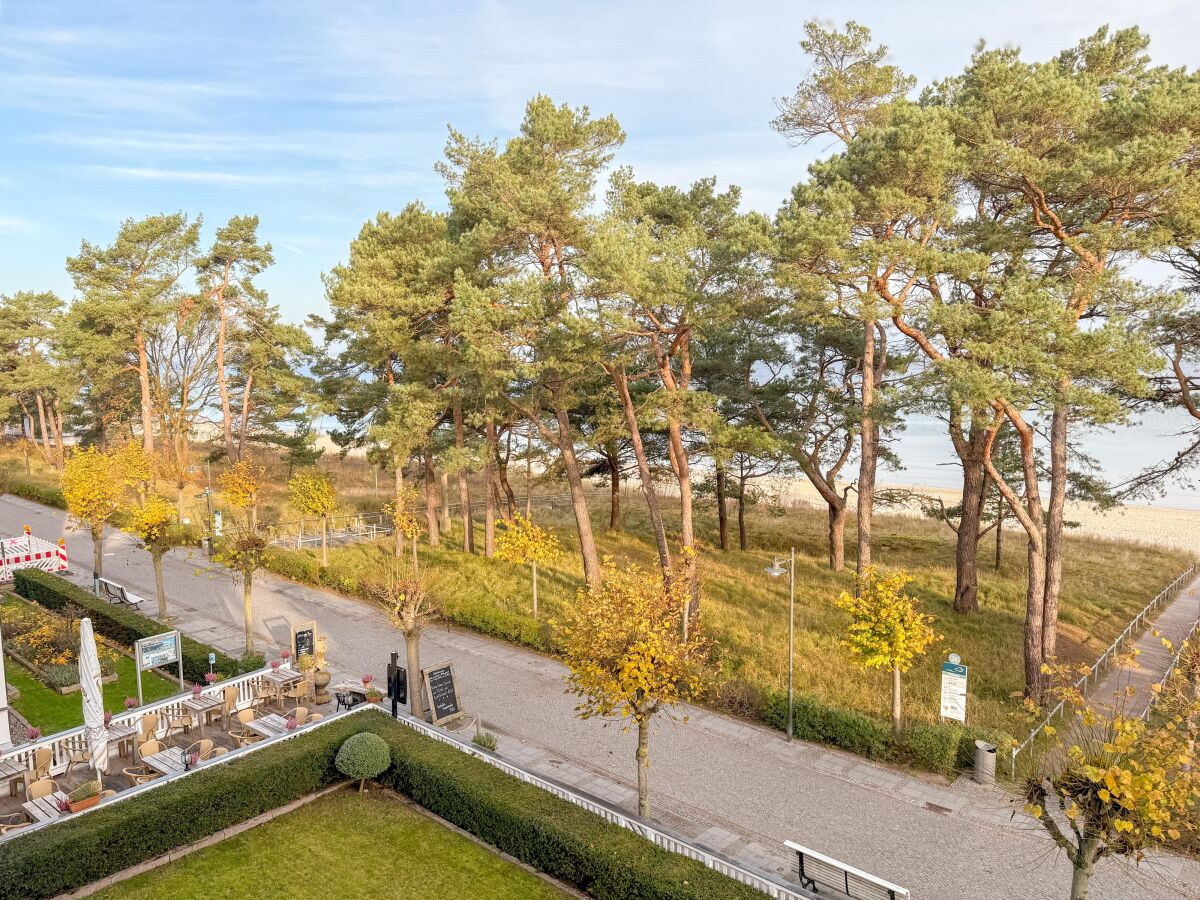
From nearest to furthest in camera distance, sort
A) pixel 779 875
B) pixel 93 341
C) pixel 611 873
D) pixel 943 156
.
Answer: pixel 611 873
pixel 779 875
pixel 943 156
pixel 93 341

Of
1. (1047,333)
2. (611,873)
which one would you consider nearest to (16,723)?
(611,873)

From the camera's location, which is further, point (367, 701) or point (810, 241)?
point (810, 241)

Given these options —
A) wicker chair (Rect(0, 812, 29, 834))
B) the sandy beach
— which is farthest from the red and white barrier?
the sandy beach

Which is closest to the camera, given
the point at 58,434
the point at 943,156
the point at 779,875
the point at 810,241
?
the point at 779,875

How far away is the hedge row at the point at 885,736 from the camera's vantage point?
13000mm

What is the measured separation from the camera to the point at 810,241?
16641 mm

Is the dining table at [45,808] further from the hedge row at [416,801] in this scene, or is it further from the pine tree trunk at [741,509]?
the pine tree trunk at [741,509]

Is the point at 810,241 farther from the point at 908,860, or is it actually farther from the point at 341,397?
the point at 341,397

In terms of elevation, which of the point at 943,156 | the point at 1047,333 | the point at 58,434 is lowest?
the point at 58,434

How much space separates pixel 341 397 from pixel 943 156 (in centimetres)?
2268

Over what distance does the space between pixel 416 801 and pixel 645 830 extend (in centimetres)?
423

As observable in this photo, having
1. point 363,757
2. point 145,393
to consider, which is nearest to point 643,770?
point 363,757

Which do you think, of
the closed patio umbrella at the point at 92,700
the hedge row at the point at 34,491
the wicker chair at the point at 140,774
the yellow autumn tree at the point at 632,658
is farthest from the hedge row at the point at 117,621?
the hedge row at the point at 34,491

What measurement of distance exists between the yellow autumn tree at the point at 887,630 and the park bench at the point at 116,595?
784 inches
